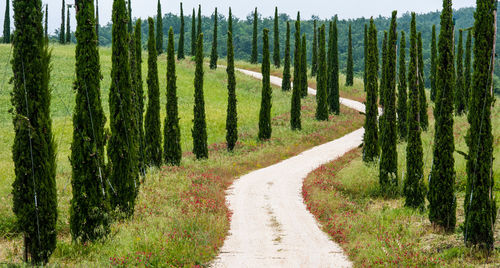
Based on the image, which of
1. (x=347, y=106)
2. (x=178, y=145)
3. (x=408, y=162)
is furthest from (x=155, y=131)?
(x=347, y=106)

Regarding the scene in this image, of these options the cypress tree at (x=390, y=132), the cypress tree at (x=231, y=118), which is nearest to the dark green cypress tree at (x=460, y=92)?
the cypress tree at (x=231, y=118)

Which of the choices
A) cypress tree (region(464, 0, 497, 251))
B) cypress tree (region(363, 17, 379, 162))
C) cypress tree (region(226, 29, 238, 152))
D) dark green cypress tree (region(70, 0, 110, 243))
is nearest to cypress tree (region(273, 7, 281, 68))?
cypress tree (region(226, 29, 238, 152))

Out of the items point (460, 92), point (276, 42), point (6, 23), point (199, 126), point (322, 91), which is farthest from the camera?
point (6, 23)

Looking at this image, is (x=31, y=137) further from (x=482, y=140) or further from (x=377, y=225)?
(x=482, y=140)

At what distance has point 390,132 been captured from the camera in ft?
70.9

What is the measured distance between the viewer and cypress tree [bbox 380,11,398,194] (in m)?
21.4

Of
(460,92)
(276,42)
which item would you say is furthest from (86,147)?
(276,42)

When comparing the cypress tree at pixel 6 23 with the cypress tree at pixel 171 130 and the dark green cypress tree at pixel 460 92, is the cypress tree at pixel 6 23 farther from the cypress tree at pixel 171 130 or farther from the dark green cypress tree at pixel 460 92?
the dark green cypress tree at pixel 460 92

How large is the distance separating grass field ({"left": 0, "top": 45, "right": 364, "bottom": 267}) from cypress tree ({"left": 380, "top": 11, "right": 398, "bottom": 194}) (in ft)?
26.0

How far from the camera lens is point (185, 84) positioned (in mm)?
60938

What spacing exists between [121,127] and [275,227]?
709cm

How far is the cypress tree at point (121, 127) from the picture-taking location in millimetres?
17125

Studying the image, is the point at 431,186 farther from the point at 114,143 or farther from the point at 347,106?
the point at 347,106

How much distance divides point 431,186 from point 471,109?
3.57 meters
